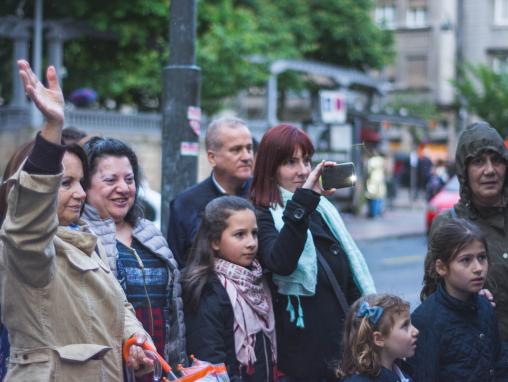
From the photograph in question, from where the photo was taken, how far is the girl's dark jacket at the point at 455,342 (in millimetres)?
3594

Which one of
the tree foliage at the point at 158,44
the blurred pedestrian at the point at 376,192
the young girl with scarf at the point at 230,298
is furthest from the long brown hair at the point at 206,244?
the blurred pedestrian at the point at 376,192

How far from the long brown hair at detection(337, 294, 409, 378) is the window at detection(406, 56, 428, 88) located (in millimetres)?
43054

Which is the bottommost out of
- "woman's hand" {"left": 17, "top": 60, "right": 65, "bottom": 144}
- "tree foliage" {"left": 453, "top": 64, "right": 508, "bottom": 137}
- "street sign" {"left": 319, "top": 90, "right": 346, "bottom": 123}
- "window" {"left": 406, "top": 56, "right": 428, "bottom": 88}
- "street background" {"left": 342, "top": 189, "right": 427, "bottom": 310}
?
"street background" {"left": 342, "top": 189, "right": 427, "bottom": 310}

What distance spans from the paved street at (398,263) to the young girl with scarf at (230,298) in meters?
5.32

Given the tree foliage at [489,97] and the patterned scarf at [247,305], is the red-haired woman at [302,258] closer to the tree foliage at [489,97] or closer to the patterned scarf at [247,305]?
the patterned scarf at [247,305]

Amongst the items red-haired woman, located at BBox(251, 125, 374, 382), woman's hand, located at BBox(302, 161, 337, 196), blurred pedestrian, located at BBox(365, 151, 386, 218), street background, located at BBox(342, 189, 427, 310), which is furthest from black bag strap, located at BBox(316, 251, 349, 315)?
blurred pedestrian, located at BBox(365, 151, 386, 218)

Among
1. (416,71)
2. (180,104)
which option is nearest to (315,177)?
(180,104)

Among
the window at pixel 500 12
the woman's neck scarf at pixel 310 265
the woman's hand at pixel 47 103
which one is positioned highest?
the window at pixel 500 12

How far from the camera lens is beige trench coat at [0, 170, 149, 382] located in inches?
106

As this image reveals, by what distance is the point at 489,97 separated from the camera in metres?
31.0

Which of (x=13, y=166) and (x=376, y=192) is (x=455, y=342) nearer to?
(x=13, y=166)

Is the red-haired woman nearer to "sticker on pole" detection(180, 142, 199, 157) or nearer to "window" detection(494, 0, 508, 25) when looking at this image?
"sticker on pole" detection(180, 142, 199, 157)

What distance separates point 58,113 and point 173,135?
3328 mm

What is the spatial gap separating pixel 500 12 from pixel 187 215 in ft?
134
